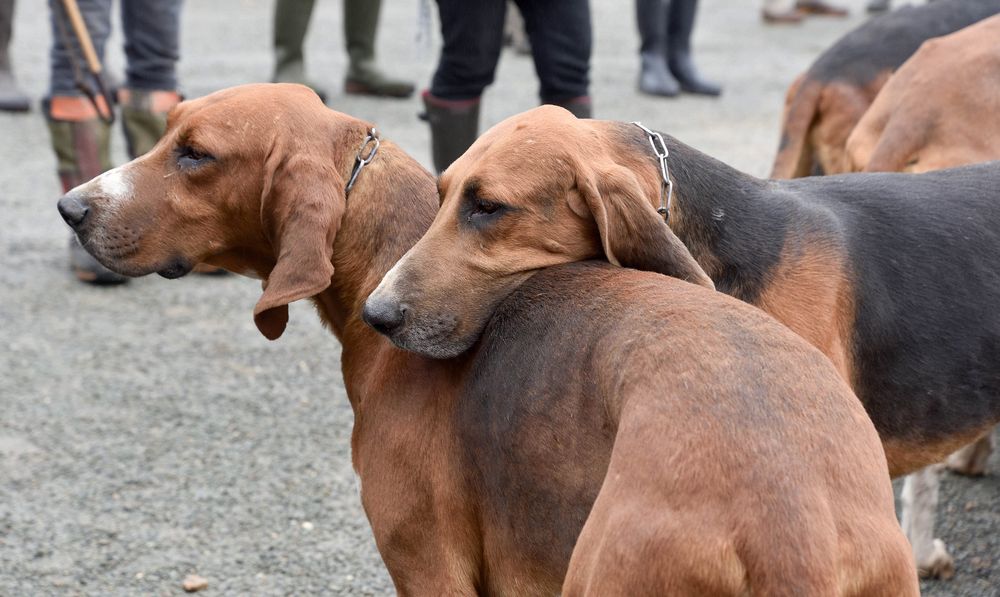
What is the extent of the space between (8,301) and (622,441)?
4743 millimetres

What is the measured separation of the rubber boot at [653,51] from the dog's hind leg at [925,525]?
718 cm

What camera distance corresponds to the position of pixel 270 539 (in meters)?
4.14

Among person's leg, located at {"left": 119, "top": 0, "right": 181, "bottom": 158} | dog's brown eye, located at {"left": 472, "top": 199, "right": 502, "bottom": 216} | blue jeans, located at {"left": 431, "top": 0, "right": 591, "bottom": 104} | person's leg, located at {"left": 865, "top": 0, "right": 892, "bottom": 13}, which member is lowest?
person's leg, located at {"left": 865, "top": 0, "right": 892, "bottom": 13}

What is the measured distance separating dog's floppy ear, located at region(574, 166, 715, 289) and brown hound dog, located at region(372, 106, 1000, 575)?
10cm

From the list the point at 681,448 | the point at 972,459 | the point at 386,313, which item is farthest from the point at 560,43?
the point at 681,448

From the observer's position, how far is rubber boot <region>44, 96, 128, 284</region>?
6.16 metres

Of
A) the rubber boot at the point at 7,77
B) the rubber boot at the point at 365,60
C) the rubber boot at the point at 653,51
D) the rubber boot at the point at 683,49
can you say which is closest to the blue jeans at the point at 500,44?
the rubber boot at the point at 365,60

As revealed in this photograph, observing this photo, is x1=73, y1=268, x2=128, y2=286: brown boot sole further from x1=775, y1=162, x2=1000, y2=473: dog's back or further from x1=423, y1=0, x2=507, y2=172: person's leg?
x1=775, y1=162, x2=1000, y2=473: dog's back

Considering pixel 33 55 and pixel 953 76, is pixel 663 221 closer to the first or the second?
pixel 953 76

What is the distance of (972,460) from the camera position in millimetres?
4535

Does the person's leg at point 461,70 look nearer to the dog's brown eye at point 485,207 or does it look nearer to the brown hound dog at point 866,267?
the brown hound dog at point 866,267

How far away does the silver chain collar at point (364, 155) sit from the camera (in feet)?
10.6

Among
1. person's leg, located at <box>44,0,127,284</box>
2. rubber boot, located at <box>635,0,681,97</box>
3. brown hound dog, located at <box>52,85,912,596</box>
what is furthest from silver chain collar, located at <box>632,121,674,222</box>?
rubber boot, located at <box>635,0,681,97</box>

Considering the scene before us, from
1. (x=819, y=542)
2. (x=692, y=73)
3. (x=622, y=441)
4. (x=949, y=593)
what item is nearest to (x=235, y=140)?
(x=622, y=441)
